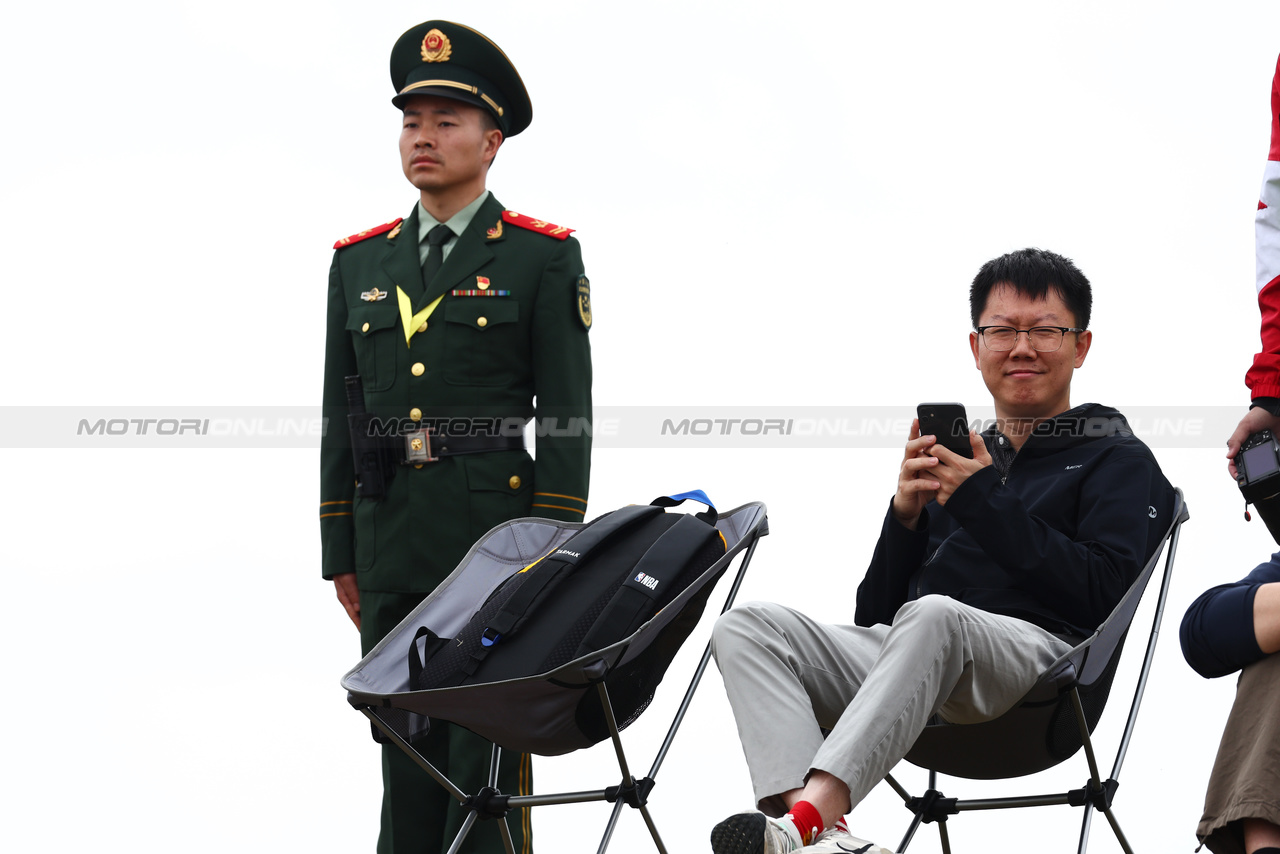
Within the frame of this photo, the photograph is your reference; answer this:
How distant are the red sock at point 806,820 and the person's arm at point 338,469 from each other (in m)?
1.39

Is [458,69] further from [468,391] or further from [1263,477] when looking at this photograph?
[1263,477]

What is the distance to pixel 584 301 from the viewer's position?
3166 mm

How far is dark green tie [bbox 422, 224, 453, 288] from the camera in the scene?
321cm

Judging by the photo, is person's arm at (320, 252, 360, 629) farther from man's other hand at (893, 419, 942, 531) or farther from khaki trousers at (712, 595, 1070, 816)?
man's other hand at (893, 419, 942, 531)

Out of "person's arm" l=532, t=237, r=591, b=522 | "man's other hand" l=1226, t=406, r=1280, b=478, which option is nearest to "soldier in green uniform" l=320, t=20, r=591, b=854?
"person's arm" l=532, t=237, r=591, b=522

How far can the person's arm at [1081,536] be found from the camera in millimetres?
2502

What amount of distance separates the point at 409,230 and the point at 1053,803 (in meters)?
1.90

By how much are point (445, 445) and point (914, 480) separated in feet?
3.43

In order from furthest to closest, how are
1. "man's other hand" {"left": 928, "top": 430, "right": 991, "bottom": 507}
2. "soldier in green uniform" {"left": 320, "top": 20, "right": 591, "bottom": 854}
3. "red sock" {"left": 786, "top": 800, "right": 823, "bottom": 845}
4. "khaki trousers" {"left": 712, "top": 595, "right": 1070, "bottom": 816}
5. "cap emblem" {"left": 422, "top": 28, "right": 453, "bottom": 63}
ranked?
"cap emblem" {"left": 422, "top": 28, "right": 453, "bottom": 63}, "soldier in green uniform" {"left": 320, "top": 20, "right": 591, "bottom": 854}, "man's other hand" {"left": 928, "top": 430, "right": 991, "bottom": 507}, "khaki trousers" {"left": 712, "top": 595, "right": 1070, "bottom": 816}, "red sock" {"left": 786, "top": 800, "right": 823, "bottom": 845}

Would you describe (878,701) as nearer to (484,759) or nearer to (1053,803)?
(1053,803)

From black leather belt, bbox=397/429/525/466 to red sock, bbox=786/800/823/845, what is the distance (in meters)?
1.20

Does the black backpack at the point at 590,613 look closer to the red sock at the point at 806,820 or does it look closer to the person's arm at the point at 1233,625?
the red sock at the point at 806,820

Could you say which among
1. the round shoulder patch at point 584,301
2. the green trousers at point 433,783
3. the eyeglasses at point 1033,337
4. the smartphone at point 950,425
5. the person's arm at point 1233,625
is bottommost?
the green trousers at point 433,783

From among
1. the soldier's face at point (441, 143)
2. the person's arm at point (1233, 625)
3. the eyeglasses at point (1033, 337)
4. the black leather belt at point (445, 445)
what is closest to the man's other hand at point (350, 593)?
the black leather belt at point (445, 445)
